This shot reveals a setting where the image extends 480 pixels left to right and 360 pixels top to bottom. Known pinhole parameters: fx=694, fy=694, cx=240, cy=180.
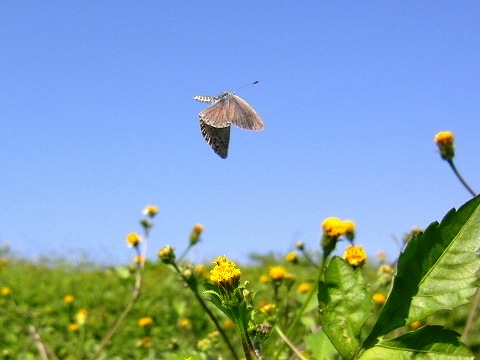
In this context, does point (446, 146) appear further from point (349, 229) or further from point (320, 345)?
point (320, 345)

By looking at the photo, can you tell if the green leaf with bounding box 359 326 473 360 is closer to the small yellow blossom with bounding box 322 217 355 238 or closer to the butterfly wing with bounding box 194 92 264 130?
the butterfly wing with bounding box 194 92 264 130

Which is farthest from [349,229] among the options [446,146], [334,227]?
[446,146]

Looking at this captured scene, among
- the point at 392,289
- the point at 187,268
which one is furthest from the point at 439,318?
the point at 392,289

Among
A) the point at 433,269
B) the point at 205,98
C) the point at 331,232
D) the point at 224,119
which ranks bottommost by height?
the point at 433,269

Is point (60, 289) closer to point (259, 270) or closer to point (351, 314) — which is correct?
point (259, 270)

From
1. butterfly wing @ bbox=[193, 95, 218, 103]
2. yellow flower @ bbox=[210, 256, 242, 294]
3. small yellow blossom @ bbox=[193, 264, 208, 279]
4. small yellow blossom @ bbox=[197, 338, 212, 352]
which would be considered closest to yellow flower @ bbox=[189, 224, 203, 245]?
small yellow blossom @ bbox=[193, 264, 208, 279]

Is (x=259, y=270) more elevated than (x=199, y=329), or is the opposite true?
(x=259, y=270)

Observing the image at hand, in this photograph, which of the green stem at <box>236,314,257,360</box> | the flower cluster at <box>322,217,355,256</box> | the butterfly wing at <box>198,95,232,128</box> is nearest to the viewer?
the green stem at <box>236,314,257,360</box>
